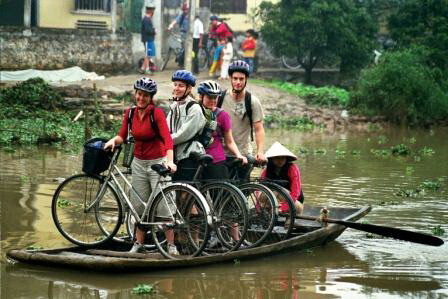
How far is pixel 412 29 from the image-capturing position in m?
31.1

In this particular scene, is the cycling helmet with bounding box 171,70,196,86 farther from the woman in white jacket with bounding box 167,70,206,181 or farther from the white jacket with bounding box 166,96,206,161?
the white jacket with bounding box 166,96,206,161

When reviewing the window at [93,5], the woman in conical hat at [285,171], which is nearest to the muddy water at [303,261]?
the woman in conical hat at [285,171]

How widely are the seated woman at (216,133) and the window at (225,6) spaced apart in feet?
81.8

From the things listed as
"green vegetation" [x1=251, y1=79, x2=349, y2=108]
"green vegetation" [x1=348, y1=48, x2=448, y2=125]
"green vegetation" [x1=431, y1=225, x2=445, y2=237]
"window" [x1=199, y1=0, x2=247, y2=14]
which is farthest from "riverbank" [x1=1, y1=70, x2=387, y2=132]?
"green vegetation" [x1=431, y1=225, x2=445, y2=237]

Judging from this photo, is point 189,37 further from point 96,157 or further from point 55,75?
point 96,157

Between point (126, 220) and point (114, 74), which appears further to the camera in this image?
point (114, 74)

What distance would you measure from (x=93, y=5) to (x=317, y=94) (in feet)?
26.8

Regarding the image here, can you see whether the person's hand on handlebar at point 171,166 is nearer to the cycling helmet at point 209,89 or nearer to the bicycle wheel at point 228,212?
the bicycle wheel at point 228,212

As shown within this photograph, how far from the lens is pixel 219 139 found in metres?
10.6

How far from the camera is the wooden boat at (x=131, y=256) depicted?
368 inches

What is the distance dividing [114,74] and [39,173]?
50.2 feet

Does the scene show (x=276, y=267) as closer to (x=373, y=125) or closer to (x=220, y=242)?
(x=220, y=242)

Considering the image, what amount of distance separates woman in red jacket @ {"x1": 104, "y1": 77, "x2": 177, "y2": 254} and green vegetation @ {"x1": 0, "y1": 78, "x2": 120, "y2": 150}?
9394mm

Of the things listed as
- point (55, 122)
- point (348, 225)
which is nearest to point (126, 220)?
point (348, 225)
